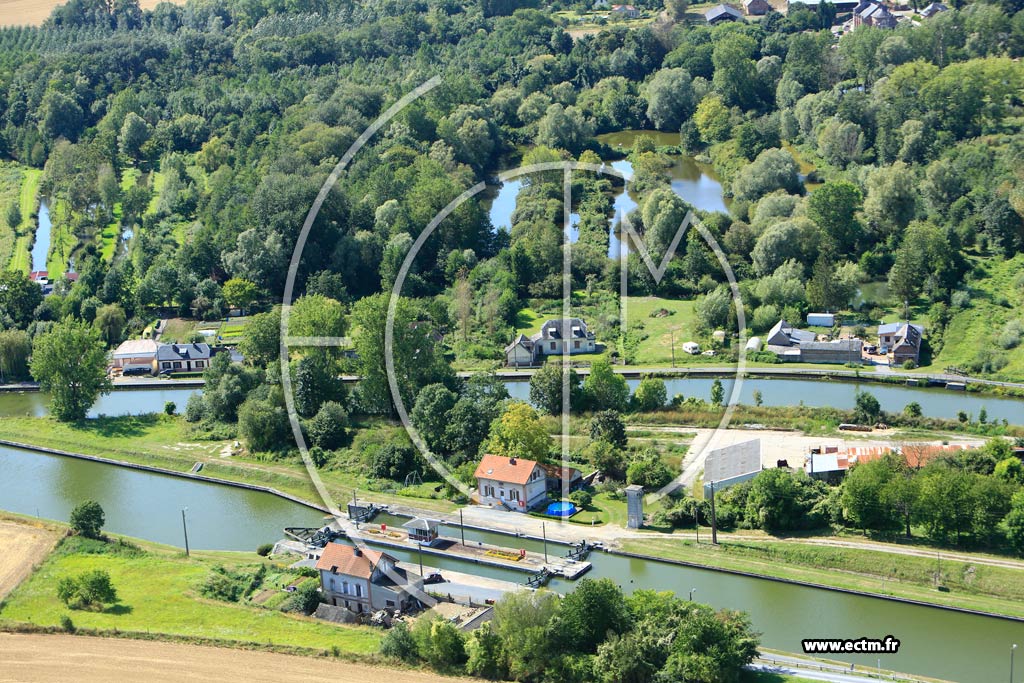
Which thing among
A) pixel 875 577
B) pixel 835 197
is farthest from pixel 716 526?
pixel 835 197

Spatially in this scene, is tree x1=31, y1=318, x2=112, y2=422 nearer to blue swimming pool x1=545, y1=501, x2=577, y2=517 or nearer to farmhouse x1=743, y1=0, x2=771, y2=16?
blue swimming pool x1=545, y1=501, x2=577, y2=517

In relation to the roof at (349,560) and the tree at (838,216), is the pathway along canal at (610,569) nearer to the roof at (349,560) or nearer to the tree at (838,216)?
the roof at (349,560)

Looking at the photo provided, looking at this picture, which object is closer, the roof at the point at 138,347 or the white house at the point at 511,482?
the white house at the point at 511,482

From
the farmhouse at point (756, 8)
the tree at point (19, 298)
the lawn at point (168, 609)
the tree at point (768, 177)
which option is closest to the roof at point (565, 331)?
the tree at point (768, 177)

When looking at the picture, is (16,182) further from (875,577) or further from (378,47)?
(875,577)

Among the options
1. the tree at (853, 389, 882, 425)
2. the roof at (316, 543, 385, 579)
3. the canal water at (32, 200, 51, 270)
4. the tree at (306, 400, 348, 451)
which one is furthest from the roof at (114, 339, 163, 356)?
the tree at (853, 389, 882, 425)
